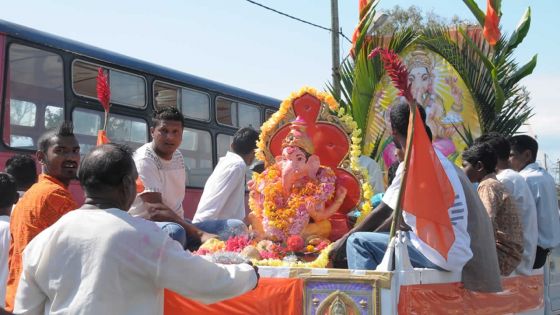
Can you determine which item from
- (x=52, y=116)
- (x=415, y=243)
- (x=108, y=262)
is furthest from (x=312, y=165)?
(x=52, y=116)

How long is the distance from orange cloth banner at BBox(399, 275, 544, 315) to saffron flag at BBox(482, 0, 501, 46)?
366 cm

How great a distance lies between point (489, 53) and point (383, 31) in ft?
4.85

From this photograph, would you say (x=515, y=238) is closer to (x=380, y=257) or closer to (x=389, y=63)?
(x=380, y=257)

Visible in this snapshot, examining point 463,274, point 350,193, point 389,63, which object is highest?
point 389,63

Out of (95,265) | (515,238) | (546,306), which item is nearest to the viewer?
(95,265)

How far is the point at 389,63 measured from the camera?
12.4 ft

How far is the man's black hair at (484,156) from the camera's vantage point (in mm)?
5125

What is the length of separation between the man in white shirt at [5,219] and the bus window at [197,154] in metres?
5.10

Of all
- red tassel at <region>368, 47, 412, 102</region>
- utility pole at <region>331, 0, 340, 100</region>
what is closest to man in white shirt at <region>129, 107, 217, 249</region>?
red tassel at <region>368, 47, 412, 102</region>

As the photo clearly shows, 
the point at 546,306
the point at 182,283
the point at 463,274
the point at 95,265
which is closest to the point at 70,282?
the point at 95,265

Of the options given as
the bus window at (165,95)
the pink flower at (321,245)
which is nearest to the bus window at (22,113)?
the bus window at (165,95)

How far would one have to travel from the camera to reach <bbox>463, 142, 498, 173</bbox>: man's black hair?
5.12 m

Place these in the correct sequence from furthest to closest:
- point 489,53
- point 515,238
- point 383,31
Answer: point 383,31 < point 489,53 < point 515,238

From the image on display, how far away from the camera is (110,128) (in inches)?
339
